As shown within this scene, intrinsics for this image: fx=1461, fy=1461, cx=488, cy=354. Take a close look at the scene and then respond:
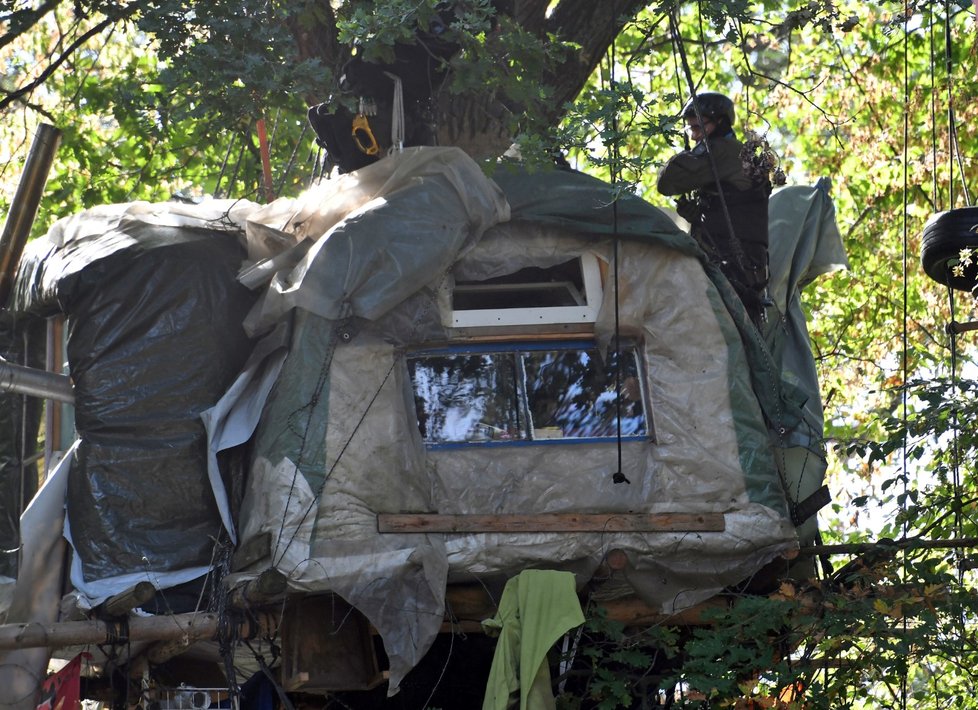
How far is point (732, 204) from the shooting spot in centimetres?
873

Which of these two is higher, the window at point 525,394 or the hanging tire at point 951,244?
the hanging tire at point 951,244

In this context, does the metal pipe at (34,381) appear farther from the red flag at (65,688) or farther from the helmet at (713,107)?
the helmet at (713,107)

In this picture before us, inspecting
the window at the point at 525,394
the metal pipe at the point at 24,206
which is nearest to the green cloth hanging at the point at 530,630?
the window at the point at 525,394

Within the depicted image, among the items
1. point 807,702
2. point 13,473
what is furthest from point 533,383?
point 13,473

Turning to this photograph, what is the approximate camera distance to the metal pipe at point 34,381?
8094 millimetres

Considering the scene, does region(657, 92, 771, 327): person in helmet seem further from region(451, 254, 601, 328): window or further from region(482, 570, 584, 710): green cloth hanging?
region(482, 570, 584, 710): green cloth hanging

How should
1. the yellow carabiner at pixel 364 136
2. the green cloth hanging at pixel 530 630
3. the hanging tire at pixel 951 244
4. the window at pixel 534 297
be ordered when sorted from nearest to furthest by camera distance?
the green cloth hanging at pixel 530 630
the hanging tire at pixel 951 244
the window at pixel 534 297
the yellow carabiner at pixel 364 136

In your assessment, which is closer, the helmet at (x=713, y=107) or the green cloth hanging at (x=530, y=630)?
the green cloth hanging at (x=530, y=630)

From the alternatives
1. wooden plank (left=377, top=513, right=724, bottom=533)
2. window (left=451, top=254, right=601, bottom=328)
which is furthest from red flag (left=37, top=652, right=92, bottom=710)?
window (left=451, top=254, right=601, bottom=328)

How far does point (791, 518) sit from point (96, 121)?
8527 mm

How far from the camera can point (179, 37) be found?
347 inches

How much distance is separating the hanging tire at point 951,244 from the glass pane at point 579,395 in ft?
5.77

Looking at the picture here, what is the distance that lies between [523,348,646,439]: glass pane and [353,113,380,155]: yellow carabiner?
183cm

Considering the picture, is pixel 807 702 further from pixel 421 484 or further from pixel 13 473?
pixel 13 473
